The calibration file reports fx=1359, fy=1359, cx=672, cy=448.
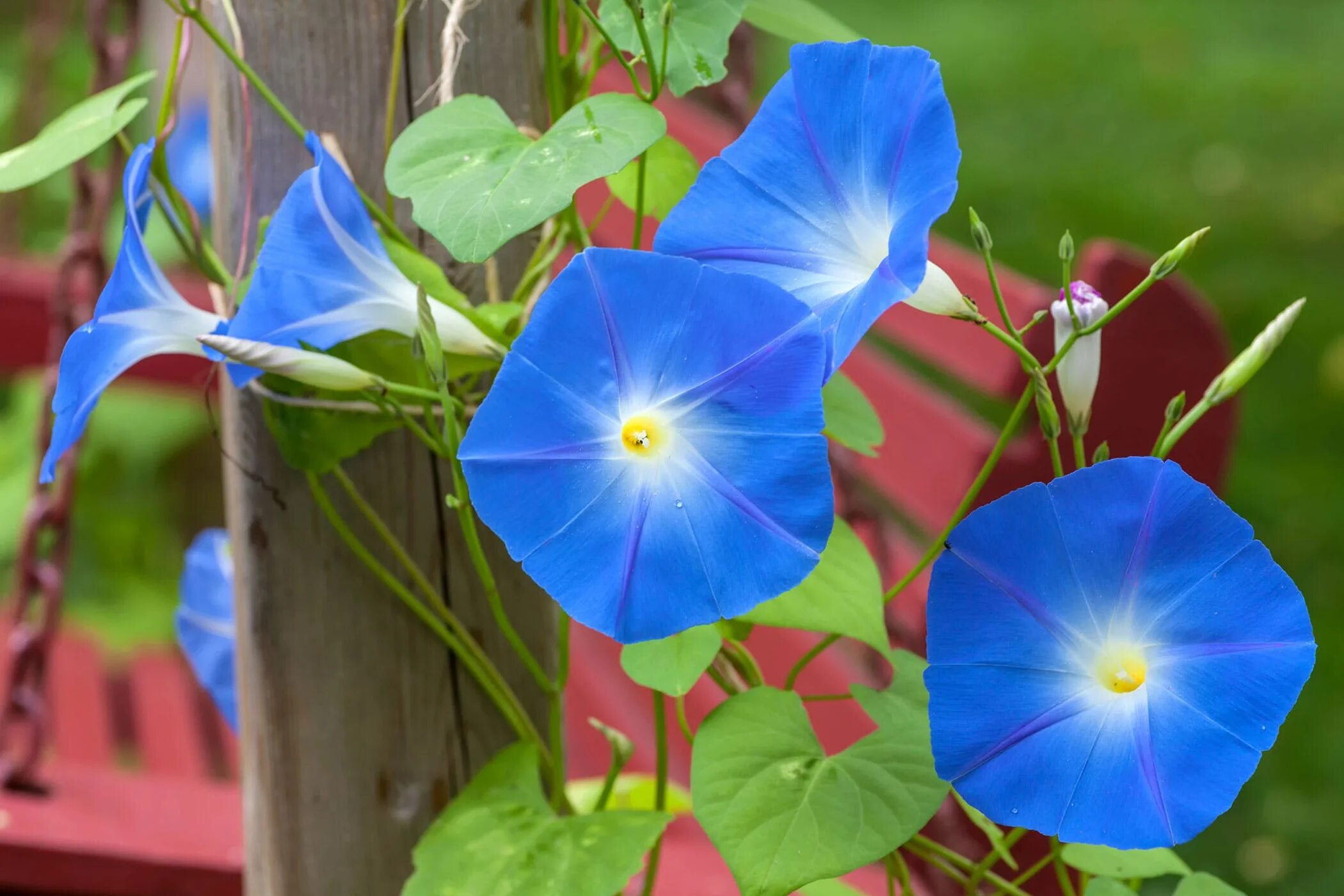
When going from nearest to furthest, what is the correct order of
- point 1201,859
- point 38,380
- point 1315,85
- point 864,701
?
point 864,701 < point 1201,859 < point 38,380 < point 1315,85

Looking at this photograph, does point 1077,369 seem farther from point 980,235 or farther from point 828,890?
point 828,890

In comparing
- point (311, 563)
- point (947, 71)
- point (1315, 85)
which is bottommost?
point (311, 563)

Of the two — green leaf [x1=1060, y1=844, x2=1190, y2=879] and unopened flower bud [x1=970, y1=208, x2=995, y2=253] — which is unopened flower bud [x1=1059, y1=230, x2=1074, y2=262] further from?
green leaf [x1=1060, y1=844, x2=1190, y2=879]

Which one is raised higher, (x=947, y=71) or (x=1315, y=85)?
(x=947, y=71)

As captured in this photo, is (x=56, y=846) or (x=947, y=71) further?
(x=947, y=71)

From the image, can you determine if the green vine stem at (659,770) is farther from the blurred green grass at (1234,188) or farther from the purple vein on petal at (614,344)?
the blurred green grass at (1234,188)

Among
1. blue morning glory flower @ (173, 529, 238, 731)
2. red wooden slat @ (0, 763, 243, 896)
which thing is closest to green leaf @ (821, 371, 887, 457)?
blue morning glory flower @ (173, 529, 238, 731)

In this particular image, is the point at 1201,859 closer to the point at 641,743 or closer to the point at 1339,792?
the point at 1339,792

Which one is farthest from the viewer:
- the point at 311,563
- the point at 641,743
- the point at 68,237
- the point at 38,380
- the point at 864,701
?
the point at 38,380

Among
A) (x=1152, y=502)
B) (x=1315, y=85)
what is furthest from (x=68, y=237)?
(x=1315, y=85)
